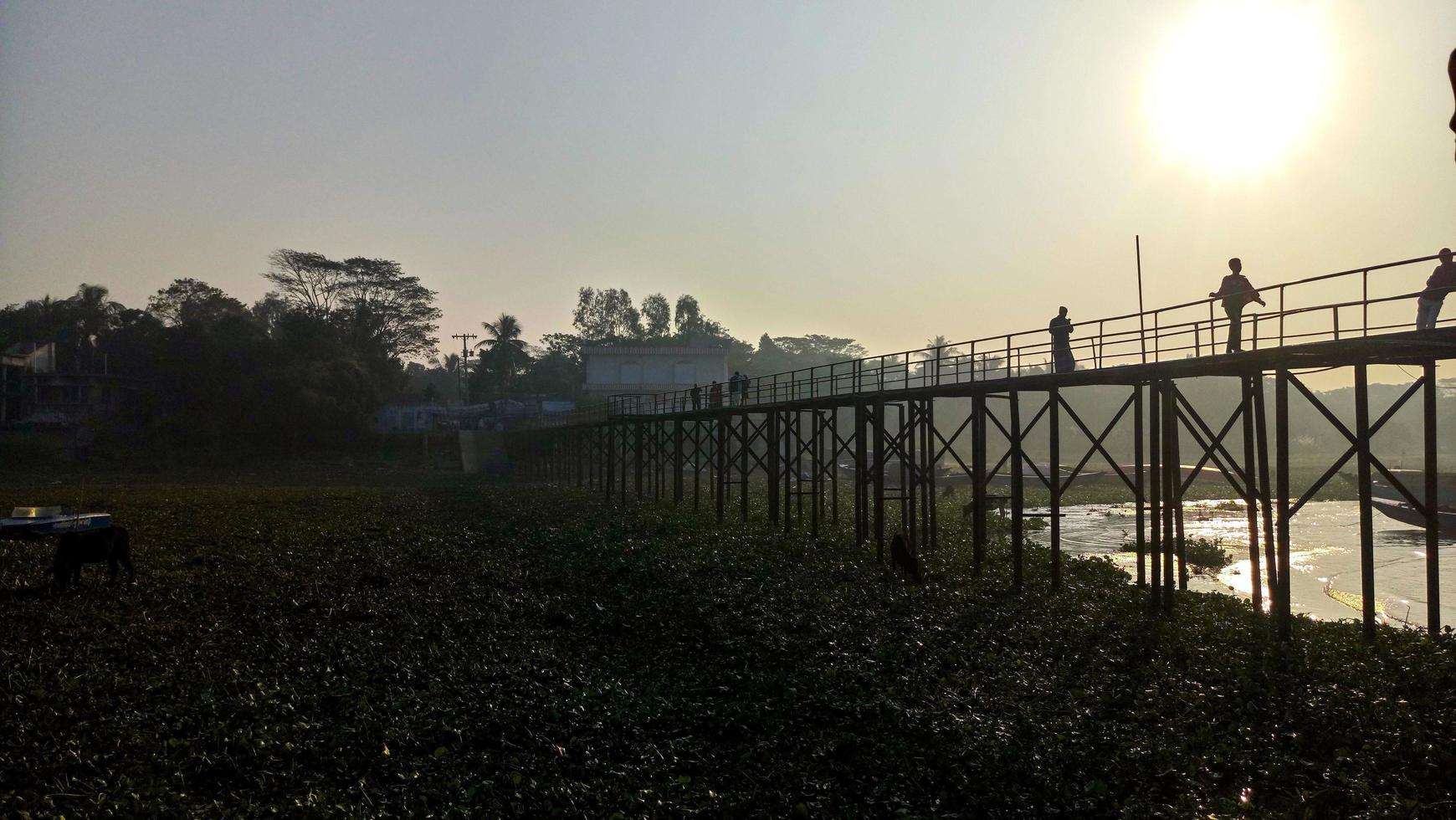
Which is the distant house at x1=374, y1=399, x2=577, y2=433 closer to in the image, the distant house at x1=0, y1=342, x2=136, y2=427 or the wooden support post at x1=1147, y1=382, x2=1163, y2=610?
the distant house at x1=0, y1=342, x2=136, y2=427

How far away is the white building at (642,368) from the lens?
81375 mm

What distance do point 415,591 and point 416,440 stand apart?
54.7 metres

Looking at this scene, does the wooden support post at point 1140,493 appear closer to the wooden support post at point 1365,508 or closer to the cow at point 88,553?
the wooden support post at point 1365,508

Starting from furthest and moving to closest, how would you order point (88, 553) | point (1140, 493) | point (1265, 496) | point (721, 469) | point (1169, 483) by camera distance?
point (721, 469) → point (88, 553) → point (1140, 493) → point (1169, 483) → point (1265, 496)

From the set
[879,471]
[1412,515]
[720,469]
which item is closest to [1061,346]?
[879,471]

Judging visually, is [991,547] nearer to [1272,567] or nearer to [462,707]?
[1272,567]

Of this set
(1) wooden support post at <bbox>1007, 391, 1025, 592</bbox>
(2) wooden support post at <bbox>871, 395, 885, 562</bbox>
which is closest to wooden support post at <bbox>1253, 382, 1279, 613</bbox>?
(1) wooden support post at <bbox>1007, 391, 1025, 592</bbox>

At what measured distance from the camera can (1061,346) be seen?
1856 cm

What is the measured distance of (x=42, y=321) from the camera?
254ft

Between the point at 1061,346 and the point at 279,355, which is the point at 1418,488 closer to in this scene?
the point at 1061,346

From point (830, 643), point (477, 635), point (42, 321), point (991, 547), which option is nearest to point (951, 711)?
point (830, 643)

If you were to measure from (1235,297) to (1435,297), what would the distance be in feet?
9.63

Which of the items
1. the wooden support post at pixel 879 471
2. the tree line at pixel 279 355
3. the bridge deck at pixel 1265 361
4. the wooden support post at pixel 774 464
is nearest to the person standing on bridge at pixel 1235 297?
the bridge deck at pixel 1265 361

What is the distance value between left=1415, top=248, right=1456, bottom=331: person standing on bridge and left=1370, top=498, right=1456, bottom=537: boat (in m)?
19.2
